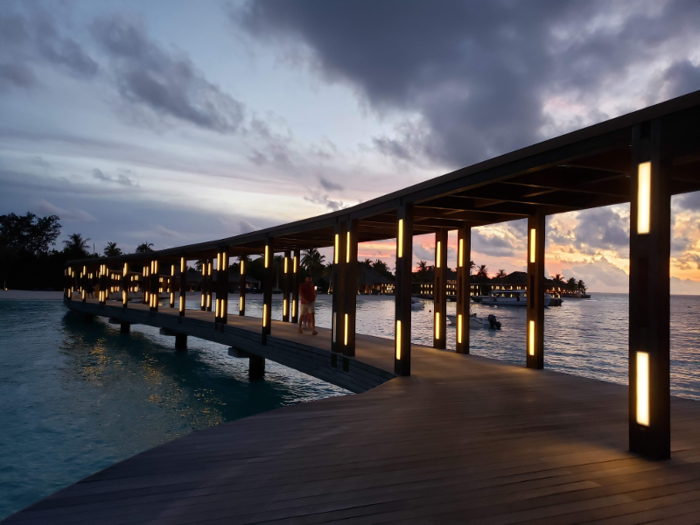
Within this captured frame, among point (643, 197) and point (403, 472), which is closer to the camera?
point (403, 472)

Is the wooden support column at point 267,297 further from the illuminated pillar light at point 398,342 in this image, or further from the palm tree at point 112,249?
the palm tree at point 112,249

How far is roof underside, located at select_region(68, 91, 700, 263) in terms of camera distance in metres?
3.95

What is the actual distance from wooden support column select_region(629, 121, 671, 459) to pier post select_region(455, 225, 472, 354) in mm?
6153

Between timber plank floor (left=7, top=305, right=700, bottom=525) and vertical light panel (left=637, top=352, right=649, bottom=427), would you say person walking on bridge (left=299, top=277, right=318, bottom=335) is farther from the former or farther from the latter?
vertical light panel (left=637, top=352, right=649, bottom=427)

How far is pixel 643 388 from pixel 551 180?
3.05m

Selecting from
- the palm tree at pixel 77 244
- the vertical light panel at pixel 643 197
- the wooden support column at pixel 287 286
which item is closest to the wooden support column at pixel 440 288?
the vertical light panel at pixel 643 197

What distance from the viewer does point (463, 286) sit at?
10703 millimetres

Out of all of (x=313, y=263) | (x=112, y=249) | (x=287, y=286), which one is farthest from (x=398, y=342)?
(x=112, y=249)

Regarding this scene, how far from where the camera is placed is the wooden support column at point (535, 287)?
28.2 ft

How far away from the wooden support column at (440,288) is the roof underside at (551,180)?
0.46 metres

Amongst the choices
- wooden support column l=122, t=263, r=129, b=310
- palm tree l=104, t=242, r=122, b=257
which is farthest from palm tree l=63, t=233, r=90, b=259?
wooden support column l=122, t=263, r=129, b=310

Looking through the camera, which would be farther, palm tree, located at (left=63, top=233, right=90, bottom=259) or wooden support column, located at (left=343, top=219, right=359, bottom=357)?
palm tree, located at (left=63, top=233, right=90, bottom=259)

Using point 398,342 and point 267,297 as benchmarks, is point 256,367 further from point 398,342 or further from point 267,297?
point 398,342

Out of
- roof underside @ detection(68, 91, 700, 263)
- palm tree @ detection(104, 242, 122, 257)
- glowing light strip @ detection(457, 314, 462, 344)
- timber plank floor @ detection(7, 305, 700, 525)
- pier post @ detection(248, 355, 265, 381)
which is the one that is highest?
palm tree @ detection(104, 242, 122, 257)
